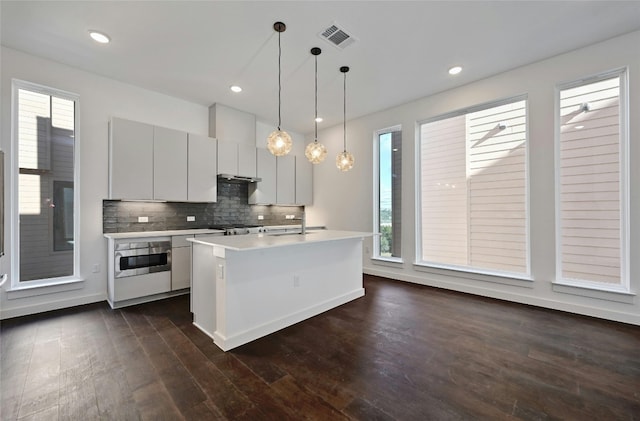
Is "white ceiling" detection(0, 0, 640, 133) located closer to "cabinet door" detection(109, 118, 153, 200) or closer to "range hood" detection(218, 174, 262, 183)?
"cabinet door" detection(109, 118, 153, 200)

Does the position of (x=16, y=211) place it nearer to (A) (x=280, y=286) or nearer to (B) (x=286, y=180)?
(A) (x=280, y=286)

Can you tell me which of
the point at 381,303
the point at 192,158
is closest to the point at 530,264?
the point at 381,303

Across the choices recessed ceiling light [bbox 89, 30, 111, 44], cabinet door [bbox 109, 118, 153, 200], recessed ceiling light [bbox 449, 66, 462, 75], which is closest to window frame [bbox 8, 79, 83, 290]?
cabinet door [bbox 109, 118, 153, 200]

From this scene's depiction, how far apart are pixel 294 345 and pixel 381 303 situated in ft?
5.03

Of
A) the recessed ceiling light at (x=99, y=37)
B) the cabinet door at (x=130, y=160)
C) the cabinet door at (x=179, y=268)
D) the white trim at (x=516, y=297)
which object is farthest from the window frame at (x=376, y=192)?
the recessed ceiling light at (x=99, y=37)

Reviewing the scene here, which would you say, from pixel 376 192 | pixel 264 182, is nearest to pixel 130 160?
pixel 264 182

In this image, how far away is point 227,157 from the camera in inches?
182

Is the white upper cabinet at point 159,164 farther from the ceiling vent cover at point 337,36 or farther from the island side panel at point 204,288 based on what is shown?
the ceiling vent cover at point 337,36

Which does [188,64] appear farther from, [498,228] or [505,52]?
[498,228]

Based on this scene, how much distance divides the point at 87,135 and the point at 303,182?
3.69m

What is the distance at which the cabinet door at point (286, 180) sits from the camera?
18.2 ft

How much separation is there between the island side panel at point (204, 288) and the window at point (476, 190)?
11.0 ft

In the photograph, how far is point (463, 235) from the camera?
422 centimetres

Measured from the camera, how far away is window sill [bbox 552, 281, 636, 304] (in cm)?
286
